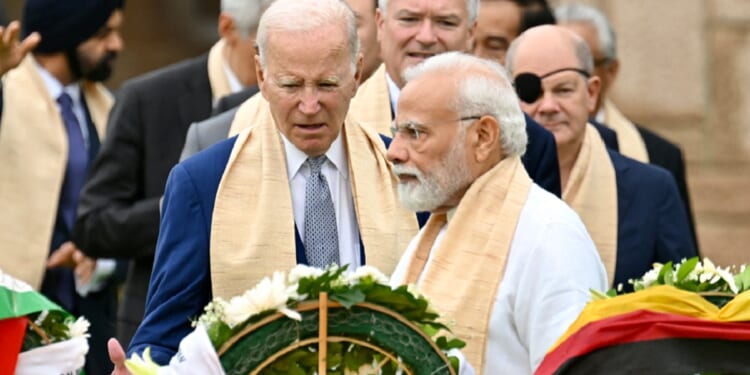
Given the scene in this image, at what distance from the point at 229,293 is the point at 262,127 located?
1.76 ft

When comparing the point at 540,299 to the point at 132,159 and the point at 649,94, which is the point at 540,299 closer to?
the point at 132,159

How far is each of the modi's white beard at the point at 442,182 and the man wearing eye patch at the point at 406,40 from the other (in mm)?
1039

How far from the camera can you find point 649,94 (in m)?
12.4

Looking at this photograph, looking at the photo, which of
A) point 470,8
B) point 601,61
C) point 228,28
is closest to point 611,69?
point 601,61

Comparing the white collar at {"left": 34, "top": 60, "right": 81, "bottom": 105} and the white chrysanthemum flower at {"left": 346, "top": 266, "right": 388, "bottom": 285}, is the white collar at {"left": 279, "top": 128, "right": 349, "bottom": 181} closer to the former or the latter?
the white chrysanthemum flower at {"left": 346, "top": 266, "right": 388, "bottom": 285}

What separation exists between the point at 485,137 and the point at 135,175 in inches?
106

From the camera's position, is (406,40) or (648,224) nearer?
(406,40)

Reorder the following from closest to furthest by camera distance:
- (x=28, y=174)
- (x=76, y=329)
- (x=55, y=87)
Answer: (x=76, y=329), (x=28, y=174), (x=55, y=87)

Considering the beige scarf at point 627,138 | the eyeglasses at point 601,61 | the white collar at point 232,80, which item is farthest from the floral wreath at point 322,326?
the eyeglasses at point 601,61

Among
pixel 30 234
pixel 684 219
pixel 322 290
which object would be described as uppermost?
pixel 322 290

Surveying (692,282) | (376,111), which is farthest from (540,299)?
(376,111)

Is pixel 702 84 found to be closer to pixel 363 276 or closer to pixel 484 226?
pixel 484 226

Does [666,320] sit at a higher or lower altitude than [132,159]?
higher

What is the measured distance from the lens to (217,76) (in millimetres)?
8727
